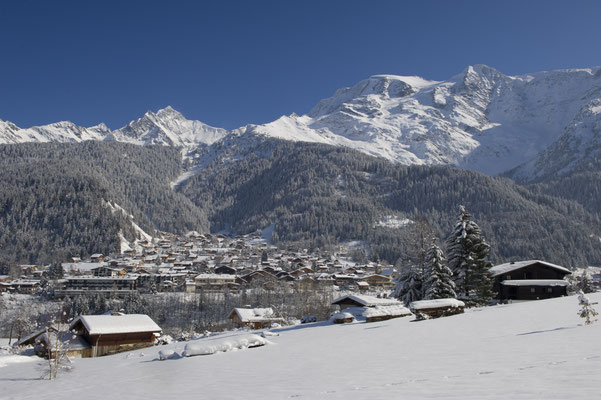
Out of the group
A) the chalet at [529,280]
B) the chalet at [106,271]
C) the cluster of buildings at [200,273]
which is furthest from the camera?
the chalet at [106,271]

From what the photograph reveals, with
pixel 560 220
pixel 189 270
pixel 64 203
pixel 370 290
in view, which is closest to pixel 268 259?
pixel 189 270

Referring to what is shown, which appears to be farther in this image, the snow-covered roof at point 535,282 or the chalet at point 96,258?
the chalet at point 96,258

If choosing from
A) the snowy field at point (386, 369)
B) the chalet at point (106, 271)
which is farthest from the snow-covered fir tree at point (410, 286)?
the chalet at point (106, 271)

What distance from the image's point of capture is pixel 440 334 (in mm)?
21047

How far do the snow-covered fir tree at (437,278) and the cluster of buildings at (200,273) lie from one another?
71771 millimetres

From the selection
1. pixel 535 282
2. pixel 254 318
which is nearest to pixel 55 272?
pixel 254 318

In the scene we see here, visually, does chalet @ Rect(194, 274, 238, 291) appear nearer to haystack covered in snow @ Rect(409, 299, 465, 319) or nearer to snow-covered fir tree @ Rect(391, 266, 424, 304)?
snow-covered fir tree @ Rect(391, 266, 424, 304)

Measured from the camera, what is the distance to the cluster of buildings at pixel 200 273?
112 metres

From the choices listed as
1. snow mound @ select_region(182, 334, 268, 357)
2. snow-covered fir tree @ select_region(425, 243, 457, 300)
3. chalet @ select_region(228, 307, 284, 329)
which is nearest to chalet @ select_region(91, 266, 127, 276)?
chalet @ select_region(228, 307, 284, 329)

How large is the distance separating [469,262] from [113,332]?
32.2 m

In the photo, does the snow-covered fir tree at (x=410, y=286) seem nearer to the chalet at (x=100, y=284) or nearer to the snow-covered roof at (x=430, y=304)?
the snow-covered roof at (x=430, y=304)

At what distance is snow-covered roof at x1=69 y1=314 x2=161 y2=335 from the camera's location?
123ft

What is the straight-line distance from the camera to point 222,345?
23438 mm

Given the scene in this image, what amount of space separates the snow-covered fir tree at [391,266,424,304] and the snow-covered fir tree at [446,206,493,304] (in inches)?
126
